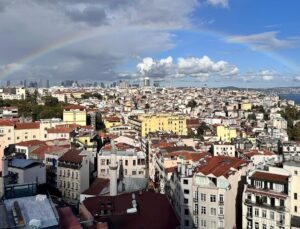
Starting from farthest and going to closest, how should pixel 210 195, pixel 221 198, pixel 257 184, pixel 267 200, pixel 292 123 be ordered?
1. pixel 292 123
2. pixel 210 195
3. pixel 221 198
4. pixel 257 184
5. pixel 267 200

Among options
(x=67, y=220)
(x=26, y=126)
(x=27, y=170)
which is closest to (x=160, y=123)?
(x=26, y=126)

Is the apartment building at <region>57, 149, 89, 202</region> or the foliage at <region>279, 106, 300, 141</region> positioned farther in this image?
the foliage at <region>279, 106, 300, 141</region>

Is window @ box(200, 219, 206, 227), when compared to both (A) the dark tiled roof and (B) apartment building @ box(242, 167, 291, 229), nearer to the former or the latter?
(B) apartment building @ box(242, 167, 291, 229)

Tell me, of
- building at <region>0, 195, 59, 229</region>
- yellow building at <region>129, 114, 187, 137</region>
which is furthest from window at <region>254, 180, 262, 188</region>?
yellow building at <region>129, 114, 187, 137</region>

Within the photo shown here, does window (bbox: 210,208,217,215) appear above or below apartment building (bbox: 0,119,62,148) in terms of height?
below

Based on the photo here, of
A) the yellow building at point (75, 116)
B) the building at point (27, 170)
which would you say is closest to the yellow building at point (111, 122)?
the yellow building at point (75, 116)

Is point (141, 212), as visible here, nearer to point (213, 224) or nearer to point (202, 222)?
point (202, 222)

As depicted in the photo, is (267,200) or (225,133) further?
(225,133)
